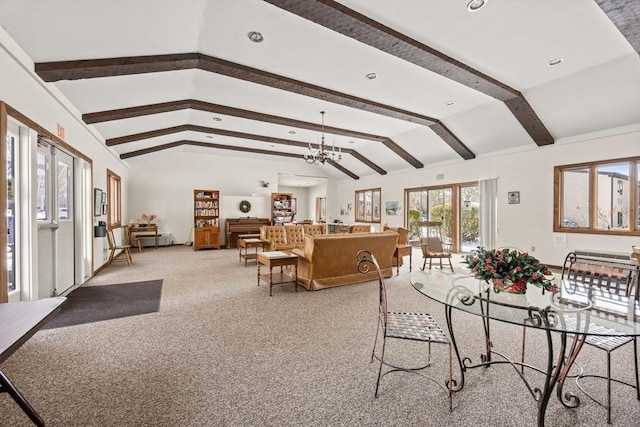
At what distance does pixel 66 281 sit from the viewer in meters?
4.32

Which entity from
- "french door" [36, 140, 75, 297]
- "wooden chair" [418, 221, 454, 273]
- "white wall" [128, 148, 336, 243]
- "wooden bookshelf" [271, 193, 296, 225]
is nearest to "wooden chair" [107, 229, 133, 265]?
"french door" [36, 140, 75, 297]

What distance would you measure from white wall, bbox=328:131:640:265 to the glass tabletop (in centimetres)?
441

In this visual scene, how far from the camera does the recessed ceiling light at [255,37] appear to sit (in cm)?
328

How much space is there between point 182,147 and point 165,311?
7.31 m

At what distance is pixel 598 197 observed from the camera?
17.6 ft

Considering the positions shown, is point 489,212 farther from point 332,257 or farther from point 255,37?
point 255,37

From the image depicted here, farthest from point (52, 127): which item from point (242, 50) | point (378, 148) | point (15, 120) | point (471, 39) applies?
point (378, 148)

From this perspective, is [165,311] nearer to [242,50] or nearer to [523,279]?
[242,50]

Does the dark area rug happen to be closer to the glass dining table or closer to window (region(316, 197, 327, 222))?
the glass dining table

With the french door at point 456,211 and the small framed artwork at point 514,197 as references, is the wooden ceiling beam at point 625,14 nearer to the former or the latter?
the small framed artwork at point 514,197

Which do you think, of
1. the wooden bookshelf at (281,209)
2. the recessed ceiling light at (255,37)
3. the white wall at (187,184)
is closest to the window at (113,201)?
the white wall at (187,184)

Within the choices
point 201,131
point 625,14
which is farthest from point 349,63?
point 201,131

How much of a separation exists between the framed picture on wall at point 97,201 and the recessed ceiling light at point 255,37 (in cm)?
435

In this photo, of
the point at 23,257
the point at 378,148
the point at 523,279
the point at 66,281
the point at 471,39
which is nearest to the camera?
the point at 523,279
